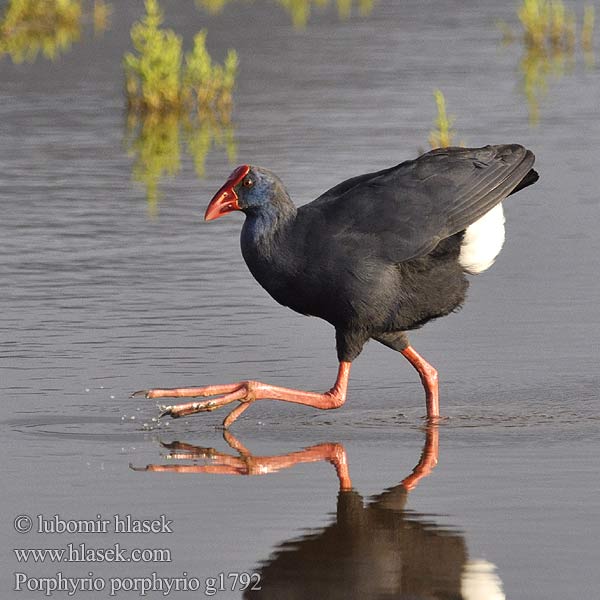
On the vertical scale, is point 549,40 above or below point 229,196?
below

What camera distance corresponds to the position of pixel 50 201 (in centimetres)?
1269

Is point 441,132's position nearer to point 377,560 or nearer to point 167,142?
point 167,142

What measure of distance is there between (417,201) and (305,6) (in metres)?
16.7

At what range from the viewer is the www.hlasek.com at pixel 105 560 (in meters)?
5.66

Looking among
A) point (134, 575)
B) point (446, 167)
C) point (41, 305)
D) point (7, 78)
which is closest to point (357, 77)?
point (7, 78)

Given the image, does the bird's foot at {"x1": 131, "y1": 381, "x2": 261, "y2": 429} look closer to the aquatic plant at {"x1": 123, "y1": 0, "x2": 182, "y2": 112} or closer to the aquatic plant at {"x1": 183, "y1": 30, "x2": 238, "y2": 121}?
the aquatic plant at {"x1": 123, "y1": 0, "x2": 182, "y2": 112}

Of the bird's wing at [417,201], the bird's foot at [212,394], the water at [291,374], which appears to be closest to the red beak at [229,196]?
the bird's wing at [417,201]

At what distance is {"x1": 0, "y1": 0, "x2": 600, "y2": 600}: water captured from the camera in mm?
5918

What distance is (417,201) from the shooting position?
312 inches

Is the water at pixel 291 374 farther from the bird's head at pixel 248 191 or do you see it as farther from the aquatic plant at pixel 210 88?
the bird's head at pixel 248 191

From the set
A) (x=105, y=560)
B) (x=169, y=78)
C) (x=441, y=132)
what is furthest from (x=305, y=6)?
(x=105, y=560)

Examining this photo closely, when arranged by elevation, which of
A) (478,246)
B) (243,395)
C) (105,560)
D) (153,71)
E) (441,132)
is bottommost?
(153,71)

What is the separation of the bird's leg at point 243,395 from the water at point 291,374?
0.35 feet

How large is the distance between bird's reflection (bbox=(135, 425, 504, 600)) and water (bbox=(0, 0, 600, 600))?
11mm
